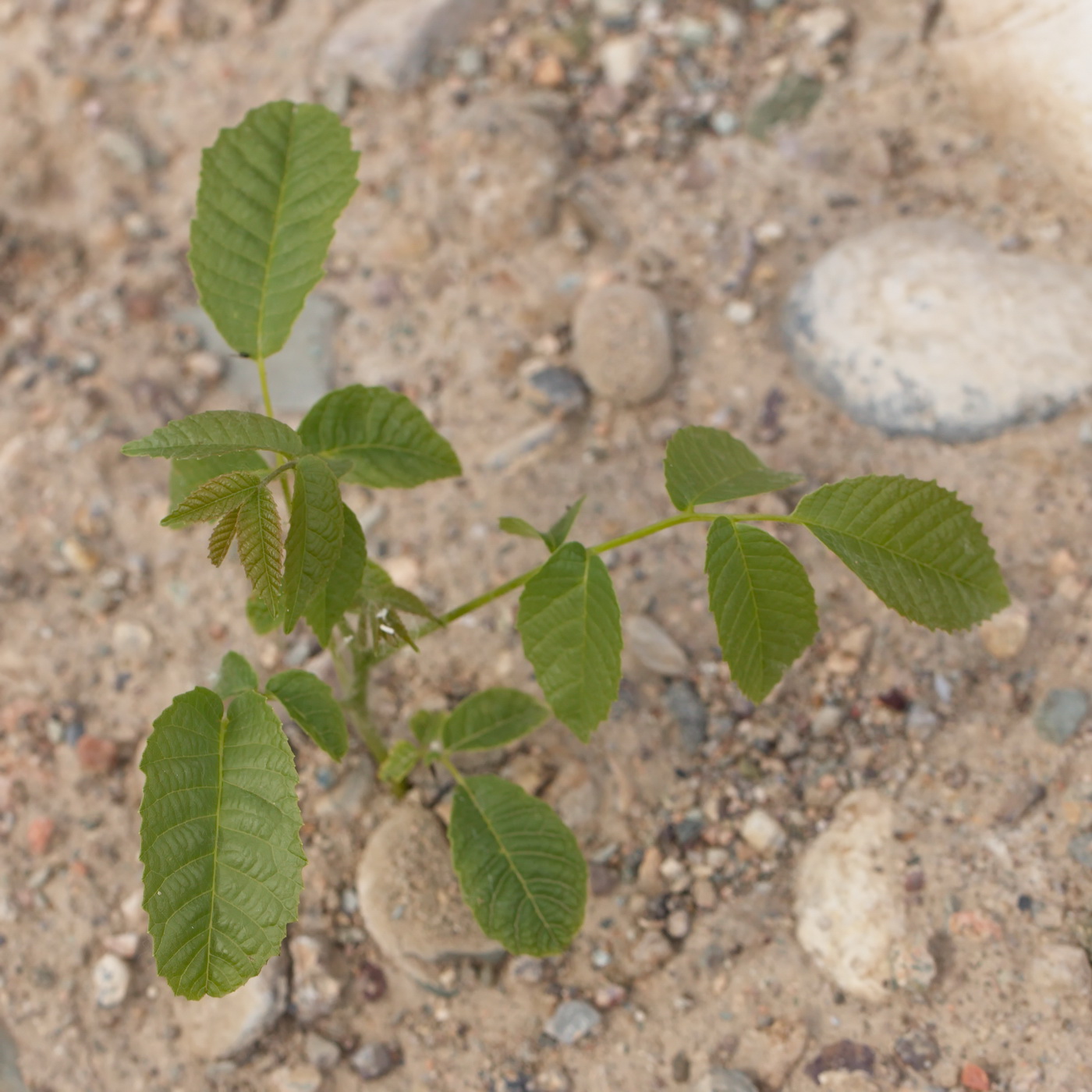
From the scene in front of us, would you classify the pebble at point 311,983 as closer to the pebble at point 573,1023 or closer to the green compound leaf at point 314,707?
the pebble at point 573,1023

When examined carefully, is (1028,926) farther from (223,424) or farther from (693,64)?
(693,64)

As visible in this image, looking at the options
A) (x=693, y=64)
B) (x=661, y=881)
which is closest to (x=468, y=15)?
(x=693, y=64)

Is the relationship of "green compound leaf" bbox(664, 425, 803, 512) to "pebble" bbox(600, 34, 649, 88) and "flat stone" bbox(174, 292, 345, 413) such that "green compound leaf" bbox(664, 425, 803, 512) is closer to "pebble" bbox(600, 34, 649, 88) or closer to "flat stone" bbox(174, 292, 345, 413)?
"flat stone" bbox(174, 292, 345, 413)

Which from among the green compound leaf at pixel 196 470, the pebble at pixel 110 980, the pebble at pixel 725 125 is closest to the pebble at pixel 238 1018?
the pebble at pixel 110 980

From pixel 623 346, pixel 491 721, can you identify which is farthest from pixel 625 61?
pixel 491 721

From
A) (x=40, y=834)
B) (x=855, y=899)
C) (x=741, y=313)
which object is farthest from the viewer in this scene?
(x=741, y=313)

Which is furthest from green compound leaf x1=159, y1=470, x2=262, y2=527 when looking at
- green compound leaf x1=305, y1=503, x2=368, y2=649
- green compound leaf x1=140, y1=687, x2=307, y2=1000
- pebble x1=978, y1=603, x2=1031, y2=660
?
pebble x1=978, y1=603, x2=1031, y2=660

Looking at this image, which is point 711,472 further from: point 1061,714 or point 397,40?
point 397,40
